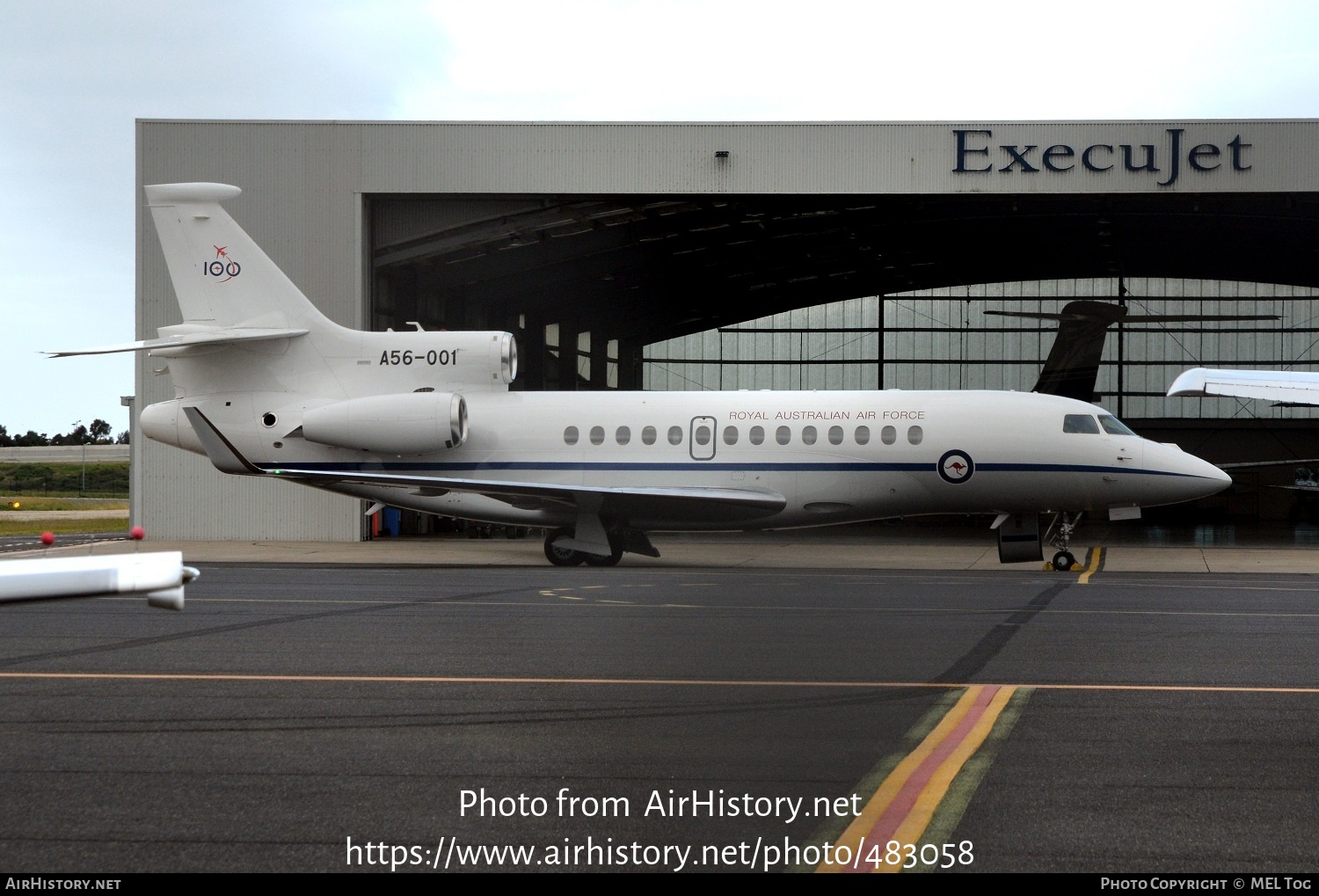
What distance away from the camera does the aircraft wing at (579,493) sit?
2112 cm

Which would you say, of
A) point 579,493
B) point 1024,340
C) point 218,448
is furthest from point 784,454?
point 1024,340

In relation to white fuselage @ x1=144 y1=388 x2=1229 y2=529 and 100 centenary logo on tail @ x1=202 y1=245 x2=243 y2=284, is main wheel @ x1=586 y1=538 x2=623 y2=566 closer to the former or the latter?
white fuselage @ x1=144 y1=388 x2=1229 y2=529

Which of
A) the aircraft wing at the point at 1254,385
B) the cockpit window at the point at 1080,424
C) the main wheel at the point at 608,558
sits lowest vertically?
the main wheel at the point at 608,558

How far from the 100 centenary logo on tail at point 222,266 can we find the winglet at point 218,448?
3379mm

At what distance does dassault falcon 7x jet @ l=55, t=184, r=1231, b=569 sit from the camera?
21469 mm

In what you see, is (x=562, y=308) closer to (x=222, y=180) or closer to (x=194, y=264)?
(x=222, y=180)

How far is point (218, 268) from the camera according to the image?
24359mm

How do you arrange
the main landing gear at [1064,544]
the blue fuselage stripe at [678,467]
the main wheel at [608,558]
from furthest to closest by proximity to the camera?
1. the main wheel at [608,558]
2. the main landing gear at [1064,544]
3. the blue fuselage stripe at [678,467]

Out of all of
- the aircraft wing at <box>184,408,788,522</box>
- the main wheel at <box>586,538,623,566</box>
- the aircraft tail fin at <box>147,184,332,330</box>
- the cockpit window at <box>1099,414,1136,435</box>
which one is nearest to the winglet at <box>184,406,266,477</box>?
the aircraft wing at <box>184,408,788,522</box>

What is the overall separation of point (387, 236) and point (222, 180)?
3.91 m

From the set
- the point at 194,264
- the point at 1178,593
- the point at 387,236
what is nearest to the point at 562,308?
the point at 387,236

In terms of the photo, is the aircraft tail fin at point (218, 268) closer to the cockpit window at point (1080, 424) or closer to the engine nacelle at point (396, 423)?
the engine nacelle at point (396, 423)

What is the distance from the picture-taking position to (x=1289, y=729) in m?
7.28

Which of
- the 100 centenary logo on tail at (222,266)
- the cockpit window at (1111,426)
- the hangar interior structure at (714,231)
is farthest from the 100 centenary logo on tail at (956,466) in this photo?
the 100 centenary logo on tail at (222,266)
